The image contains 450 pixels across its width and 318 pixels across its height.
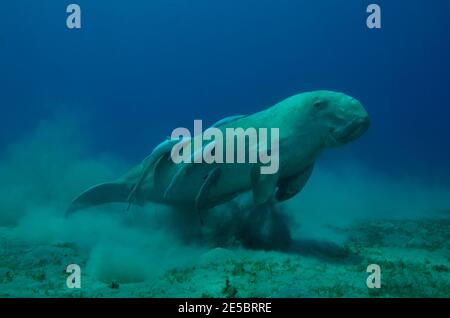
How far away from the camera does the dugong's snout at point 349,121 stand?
630 cm

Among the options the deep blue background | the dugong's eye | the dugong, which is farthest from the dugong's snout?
the deep blue background

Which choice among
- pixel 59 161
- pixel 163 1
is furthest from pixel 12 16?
pixel 59 161

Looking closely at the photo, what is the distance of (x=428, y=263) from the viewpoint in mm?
6645

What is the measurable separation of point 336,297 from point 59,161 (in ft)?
46.5

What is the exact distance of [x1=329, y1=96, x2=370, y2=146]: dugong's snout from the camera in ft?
20.7

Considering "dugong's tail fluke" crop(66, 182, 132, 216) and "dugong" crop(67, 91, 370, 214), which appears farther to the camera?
"dugong's tail fluke" crop(66, 182, 132, 216)

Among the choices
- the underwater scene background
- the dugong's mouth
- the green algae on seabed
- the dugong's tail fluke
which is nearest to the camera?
the green algae on seabed

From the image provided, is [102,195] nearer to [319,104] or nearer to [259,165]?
[259,165]

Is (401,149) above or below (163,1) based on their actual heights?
below

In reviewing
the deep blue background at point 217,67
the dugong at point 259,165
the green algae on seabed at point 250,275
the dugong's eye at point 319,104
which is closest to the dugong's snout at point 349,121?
the dugong at point 259,165

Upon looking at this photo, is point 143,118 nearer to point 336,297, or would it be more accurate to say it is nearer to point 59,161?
point 59,161

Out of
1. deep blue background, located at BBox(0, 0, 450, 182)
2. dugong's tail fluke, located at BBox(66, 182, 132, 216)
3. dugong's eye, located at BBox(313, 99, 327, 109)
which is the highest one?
deep blue background, located at BBox(0, 0, 450, 182)

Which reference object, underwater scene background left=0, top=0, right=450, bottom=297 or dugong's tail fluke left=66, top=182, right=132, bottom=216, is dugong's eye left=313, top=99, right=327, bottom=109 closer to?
underwater scene background left=0, top=0, right=450, bottom=297

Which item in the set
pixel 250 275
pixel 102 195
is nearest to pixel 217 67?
pixel 102 195
